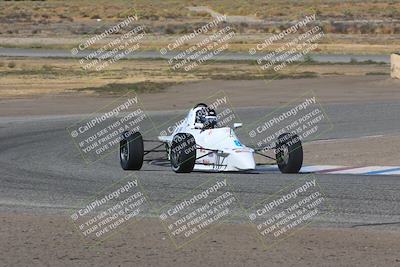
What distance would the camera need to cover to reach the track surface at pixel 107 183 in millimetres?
15523

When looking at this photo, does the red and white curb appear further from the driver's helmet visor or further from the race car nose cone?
the race car nose cone

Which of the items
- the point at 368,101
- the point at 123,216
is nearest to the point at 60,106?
the point at 368,101

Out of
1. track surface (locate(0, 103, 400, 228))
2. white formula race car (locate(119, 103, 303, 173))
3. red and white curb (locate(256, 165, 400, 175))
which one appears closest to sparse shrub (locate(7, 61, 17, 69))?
track surface (locate(0, 103, 400, 228))

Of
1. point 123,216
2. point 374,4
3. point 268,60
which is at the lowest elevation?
point 374,4

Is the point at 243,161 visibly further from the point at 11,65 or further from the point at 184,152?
the point at 11,65

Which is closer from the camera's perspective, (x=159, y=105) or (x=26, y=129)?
(x=26, y=129)

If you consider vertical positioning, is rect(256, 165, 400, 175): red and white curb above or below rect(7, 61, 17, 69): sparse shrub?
below

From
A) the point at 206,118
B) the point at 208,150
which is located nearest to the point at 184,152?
the point at 208,150

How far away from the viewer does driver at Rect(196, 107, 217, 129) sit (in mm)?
20594

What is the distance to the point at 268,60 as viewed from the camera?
57.4 metres

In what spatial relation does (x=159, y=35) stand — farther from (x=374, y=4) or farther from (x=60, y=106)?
(x=374, y=4)

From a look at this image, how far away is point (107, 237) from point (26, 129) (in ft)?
54.9

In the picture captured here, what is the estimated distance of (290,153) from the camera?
64.3ft

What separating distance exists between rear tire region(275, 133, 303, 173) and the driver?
1485 mm
